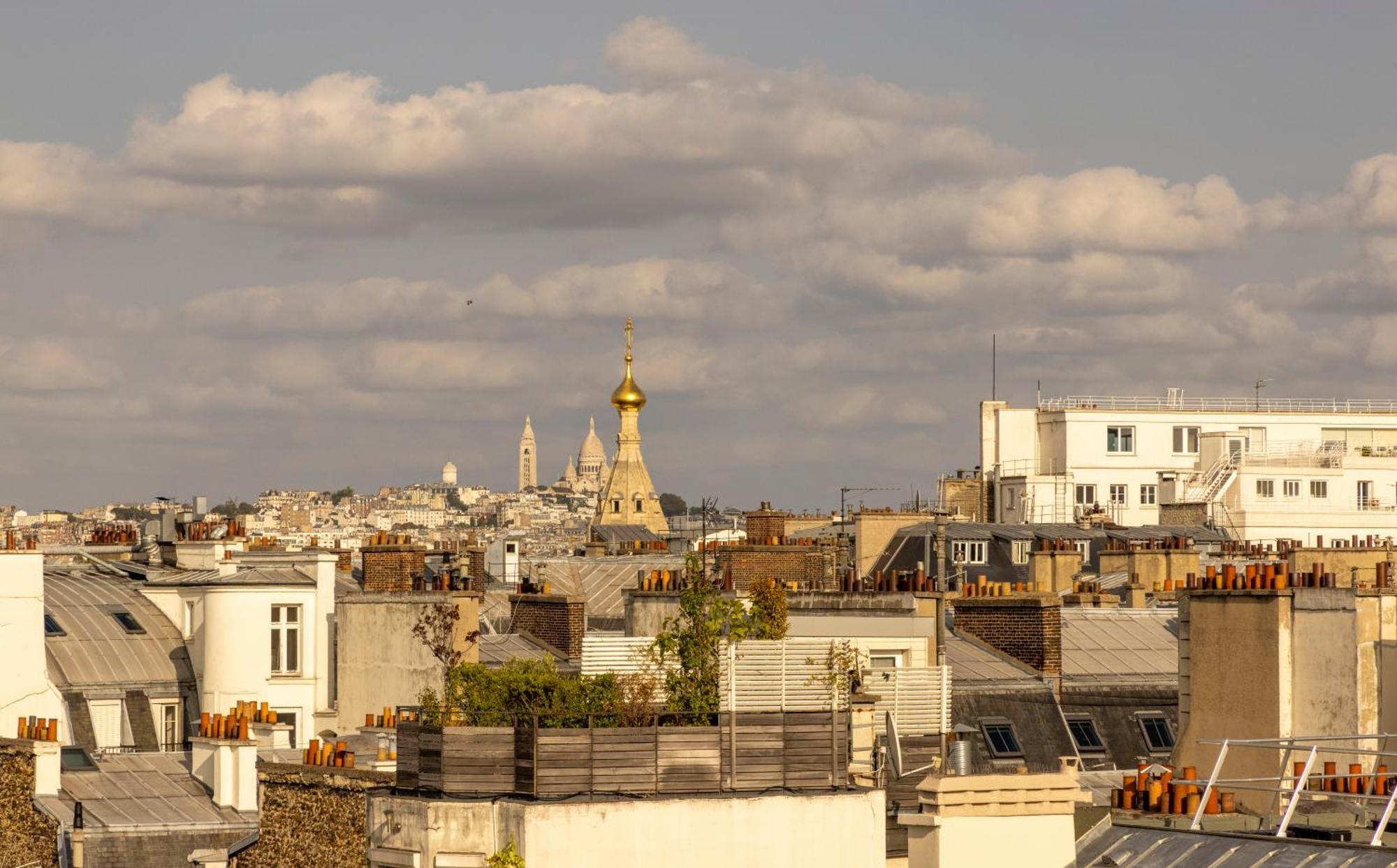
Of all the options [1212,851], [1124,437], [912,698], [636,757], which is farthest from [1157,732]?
[1124,437]

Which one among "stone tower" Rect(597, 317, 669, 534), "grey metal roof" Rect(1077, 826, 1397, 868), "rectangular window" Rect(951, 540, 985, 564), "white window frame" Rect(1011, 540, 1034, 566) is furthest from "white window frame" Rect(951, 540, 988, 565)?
"stone tower" Rect(597, 317, 669, 534)

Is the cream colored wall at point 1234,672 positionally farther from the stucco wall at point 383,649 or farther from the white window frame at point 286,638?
the white window frame at point 286,638

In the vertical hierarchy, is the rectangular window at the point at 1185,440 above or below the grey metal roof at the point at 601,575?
above

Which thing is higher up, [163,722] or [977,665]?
[977,665]

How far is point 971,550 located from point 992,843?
196ft

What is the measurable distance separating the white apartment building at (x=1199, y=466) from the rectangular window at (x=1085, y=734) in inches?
2254

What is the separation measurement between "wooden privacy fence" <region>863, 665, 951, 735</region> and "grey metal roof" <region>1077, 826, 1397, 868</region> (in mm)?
9645

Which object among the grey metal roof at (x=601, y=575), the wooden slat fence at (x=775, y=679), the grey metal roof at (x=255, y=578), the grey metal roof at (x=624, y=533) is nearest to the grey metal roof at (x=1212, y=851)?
the wooden slat fence at (x=775, y=679)

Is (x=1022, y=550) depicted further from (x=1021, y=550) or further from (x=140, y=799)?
(x=140, y=799)

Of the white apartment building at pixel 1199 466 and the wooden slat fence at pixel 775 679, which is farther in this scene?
the white apartment building at pixel 1199 466

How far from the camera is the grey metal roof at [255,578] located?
50.1 metres

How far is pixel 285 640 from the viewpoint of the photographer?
50062mm

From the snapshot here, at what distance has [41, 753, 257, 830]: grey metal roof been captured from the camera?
34.6 metres

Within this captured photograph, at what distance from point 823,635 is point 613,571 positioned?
1226 inches
